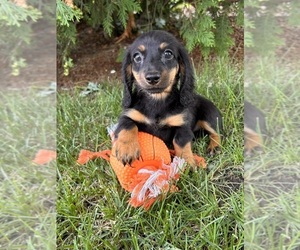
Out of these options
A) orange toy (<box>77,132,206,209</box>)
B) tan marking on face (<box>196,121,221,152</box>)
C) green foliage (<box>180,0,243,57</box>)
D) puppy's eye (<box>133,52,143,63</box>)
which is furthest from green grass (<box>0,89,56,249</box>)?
green foliage (<box>180,0,243,57</box>)

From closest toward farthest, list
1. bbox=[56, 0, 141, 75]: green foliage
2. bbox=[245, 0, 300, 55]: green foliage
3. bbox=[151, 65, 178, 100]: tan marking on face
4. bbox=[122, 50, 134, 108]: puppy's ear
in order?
bbox=[245, 0, 300, 55]: green foliage
bbox=[151, 65, 178, 100]: tan marking on face
bbox=[122, 50, 134, 108]: puppy's ear
bbox=[56, 0, 141, 75]: green foliage

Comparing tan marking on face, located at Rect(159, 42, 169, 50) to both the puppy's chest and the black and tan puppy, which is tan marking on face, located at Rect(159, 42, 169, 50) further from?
the puppy's chest

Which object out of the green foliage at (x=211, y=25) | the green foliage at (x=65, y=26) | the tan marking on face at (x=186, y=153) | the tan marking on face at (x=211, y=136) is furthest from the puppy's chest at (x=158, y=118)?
the green foliage at (x=211, y=25)

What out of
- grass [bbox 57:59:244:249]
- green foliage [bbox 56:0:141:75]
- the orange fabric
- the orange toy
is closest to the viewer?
grass [bbox 57:59:244:249]

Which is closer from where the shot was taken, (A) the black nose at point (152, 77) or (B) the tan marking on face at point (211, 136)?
(A) the black nose at point (152, 77)

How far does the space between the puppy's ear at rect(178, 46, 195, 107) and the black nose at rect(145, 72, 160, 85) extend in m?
0.27

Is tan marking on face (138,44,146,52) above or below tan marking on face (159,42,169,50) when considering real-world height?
below

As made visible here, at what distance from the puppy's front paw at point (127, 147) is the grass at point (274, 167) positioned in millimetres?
838

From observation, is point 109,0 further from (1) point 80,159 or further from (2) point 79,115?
(1) point 80,159

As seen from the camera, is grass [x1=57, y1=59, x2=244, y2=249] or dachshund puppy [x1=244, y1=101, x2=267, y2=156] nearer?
dachshund puppy [x1=244, y1=101, x2=267, y2=156]

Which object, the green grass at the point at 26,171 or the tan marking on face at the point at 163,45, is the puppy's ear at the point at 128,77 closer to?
the tan marking on face at the point at 163,45

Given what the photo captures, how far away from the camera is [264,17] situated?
999 millimetres

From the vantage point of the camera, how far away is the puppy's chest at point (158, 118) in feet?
6.91

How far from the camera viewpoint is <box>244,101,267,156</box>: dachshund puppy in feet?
3.36
